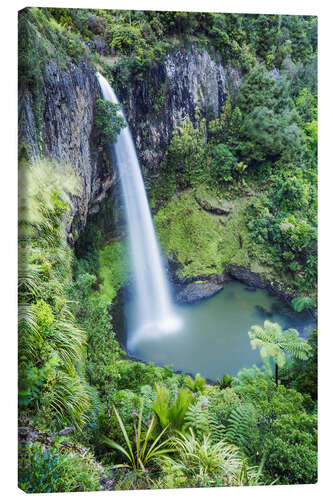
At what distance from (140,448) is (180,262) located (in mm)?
2094

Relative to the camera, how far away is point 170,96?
15.8 ft

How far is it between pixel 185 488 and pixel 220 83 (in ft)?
15.3

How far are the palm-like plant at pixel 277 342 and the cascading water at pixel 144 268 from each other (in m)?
0.96

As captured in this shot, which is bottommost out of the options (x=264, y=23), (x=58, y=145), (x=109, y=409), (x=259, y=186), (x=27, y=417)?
(x=109, y=409)

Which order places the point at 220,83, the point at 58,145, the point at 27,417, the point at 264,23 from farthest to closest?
the point at 220,83
the point at 264,23
the point at 58,145
the point at 27,417

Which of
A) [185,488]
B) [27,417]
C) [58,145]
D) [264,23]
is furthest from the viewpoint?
[264,23]

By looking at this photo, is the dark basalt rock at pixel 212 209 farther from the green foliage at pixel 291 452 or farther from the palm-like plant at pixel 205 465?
the palm-like plant at pixel 205 465

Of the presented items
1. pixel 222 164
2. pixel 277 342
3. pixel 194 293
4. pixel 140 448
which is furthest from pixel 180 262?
pixel 140 448

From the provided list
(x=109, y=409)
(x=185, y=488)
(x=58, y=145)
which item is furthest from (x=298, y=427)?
(x=58, y=145)

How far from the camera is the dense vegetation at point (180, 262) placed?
373 cm

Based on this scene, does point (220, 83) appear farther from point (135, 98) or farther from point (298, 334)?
point (298, 334)

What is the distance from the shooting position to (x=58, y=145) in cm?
411

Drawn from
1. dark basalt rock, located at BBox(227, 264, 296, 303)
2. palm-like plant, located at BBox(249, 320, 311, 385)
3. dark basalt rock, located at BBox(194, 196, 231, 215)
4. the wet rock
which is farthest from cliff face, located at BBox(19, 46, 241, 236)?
palm-like plant, located at BBox(249, 320, 311, 385)

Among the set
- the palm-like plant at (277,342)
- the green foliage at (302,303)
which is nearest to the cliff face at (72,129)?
the palm-like plant at (277,342)
